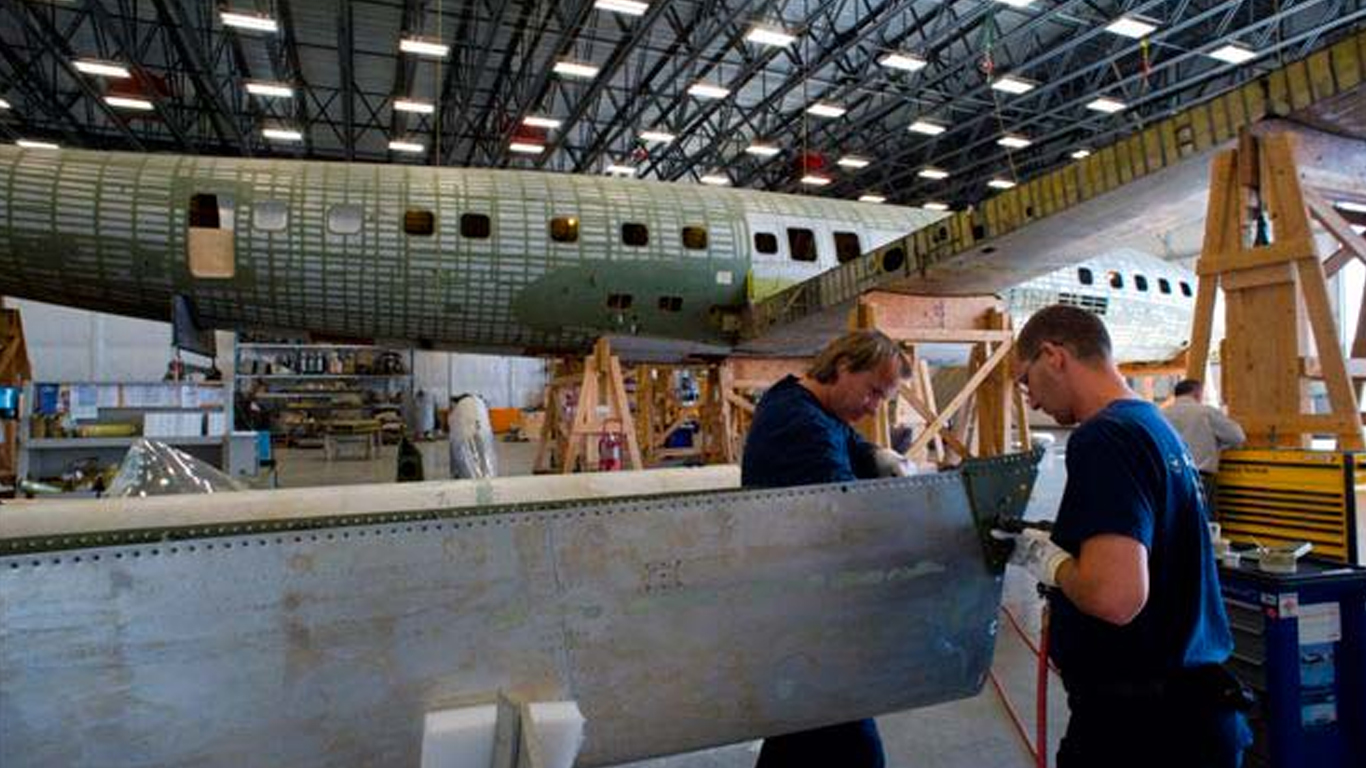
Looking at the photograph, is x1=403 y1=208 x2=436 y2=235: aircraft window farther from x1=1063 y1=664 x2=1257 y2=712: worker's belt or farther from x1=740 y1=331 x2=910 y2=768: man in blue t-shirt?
x1=1063 y1=664 x2=1257 y2=712: worker's belt

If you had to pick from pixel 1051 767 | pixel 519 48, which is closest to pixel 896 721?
pixel 1051 767

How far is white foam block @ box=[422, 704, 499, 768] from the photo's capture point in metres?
1.93

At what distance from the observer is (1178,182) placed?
196 inches

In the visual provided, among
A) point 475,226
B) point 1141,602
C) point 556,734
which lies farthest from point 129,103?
point 1141,602

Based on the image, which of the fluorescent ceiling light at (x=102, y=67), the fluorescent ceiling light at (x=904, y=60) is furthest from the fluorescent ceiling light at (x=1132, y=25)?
the fluorescent ceiling light at (x=102, y=67)

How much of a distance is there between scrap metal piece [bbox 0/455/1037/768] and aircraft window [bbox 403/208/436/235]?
585 cm

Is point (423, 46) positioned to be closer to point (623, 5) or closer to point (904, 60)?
point (623, 5)

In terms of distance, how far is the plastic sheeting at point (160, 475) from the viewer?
4.59m

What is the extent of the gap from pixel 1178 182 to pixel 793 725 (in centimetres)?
451

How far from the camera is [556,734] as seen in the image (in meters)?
1.93

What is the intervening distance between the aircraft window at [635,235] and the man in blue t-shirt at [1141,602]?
6517 mm

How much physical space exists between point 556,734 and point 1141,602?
1.40 m

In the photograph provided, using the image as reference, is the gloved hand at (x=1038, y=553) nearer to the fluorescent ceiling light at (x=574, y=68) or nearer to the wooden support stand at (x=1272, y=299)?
the wooden support stand at (x=1272, y=299)

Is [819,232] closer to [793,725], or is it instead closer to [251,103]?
[793,725]
